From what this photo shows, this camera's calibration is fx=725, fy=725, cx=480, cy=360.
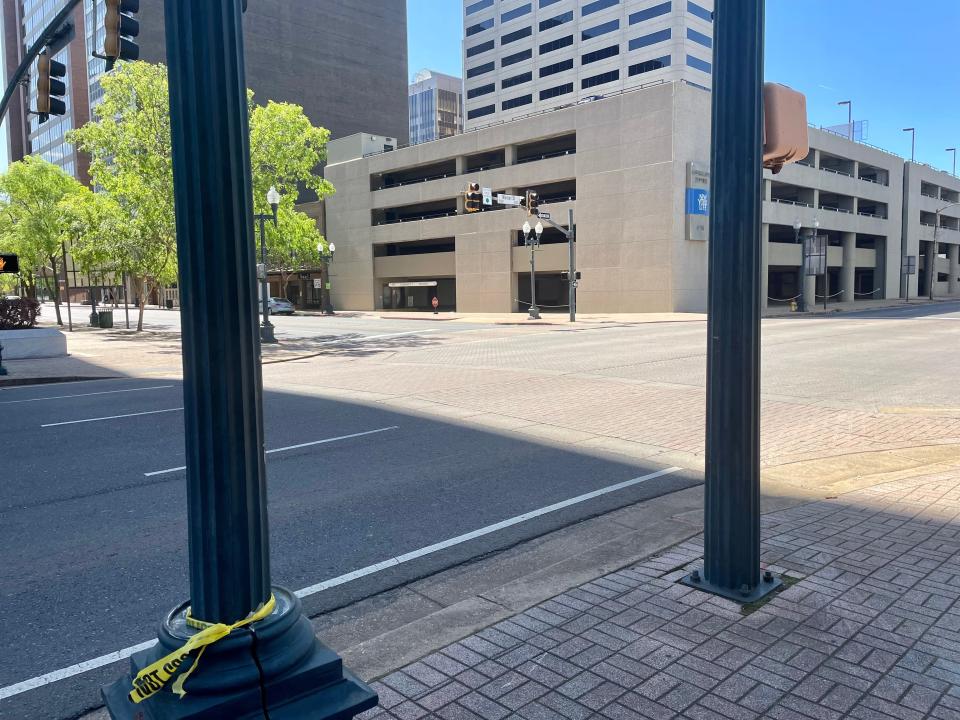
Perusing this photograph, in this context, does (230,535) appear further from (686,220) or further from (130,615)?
(686,220)

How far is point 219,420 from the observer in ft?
7.32

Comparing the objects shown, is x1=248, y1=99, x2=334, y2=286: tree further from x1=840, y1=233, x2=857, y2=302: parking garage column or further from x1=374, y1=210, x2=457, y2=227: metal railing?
x1=840, y1=233, x2=857, y2=302: parking garage column

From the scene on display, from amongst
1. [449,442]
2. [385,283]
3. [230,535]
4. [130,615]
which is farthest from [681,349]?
[385,283]

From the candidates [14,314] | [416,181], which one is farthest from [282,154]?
[416,181]

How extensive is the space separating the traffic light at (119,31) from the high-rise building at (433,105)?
141 m

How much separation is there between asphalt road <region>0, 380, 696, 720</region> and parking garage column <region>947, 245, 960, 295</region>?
3420 inches

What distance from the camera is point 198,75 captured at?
215 centimetres

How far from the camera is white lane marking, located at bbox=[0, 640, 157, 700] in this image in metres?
3.44

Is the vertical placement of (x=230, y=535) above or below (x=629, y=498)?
above

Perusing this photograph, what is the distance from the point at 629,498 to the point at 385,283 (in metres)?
58.4

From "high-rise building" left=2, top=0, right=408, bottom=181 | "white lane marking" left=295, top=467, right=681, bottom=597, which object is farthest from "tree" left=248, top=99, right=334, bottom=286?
"high-rise building" left=2, top=0, right=408, bottom=181

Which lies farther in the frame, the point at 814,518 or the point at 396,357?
the point at 396,357

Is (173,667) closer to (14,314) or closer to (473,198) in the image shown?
(473,198)

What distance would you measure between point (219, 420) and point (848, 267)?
66203 mm
